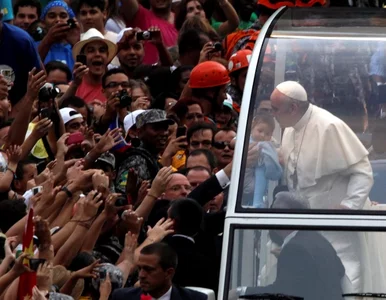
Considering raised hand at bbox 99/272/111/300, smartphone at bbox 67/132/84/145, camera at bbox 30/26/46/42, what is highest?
camera at bbox 30/26/46/42

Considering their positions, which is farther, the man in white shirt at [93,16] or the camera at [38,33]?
the man in white shirt at [93,16]

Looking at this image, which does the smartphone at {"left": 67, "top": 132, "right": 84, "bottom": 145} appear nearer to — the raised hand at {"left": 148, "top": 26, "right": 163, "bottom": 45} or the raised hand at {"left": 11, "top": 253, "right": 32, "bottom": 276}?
the raised hand at {"left": 148, "top": 26, "right": 163, "bottom": 45}

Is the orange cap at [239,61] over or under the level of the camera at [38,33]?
under

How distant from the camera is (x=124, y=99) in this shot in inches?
575

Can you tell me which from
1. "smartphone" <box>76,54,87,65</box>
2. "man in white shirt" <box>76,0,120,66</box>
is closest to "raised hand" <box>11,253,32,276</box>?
"smartphone" <box>76,54,87,65</box>

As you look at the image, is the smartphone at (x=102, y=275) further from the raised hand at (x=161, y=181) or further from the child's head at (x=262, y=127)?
the child's head at (x=262, y=127)

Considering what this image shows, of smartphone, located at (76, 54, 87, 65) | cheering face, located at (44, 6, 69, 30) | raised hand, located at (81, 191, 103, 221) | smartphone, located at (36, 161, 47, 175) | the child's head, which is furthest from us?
cheering face, located at (44, 6, 69, 30)

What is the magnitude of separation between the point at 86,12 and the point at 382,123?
876cm

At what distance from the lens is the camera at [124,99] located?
1459 cm

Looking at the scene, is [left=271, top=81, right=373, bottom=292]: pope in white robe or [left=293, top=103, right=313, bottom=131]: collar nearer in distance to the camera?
[left=271, top=81, right=373, bottom=292]: pope in white robe

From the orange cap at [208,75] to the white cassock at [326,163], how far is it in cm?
654

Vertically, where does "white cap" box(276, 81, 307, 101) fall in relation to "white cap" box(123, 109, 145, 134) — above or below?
above

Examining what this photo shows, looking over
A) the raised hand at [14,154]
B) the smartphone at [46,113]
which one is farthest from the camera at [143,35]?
the raised hand at [14,154]

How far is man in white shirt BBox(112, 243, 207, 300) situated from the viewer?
384 inches
